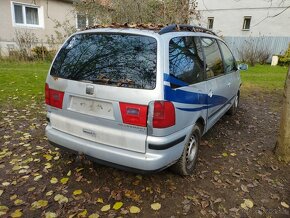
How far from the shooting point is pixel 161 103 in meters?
2.67

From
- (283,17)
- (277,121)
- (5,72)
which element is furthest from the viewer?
(283,17)

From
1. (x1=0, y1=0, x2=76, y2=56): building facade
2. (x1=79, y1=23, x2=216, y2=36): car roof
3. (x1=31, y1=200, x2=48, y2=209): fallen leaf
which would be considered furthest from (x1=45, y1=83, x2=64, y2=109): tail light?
(x1=0, y1=0, x2=76, y2=56): building facade

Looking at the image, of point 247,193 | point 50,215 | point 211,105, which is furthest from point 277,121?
point 50,215

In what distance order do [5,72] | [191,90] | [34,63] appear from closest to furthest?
[191,90]
[5,72]
[34,63]

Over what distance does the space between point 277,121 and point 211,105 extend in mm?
2915

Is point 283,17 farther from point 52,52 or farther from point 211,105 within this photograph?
point 211,105

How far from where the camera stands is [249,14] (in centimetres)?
2133

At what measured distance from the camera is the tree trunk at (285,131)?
3688 mm

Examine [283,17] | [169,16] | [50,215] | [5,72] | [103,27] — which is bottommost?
[50,215]

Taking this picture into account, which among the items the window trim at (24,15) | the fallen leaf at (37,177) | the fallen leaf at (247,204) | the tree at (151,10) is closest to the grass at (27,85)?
the fallen leaf at (37,177)

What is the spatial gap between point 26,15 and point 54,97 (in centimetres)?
1484

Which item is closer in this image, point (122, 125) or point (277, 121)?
point (122, 125)

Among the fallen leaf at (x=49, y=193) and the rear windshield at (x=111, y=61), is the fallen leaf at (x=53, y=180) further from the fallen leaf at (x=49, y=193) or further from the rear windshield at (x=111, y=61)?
the rear windshield at (x=111, y=61)

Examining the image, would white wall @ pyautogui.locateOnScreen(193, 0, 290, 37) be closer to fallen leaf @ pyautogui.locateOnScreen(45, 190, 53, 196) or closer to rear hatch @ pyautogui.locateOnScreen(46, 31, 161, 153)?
rear hatch @ pyautogui.locateOnScreen(46, 31, 161, 153)
